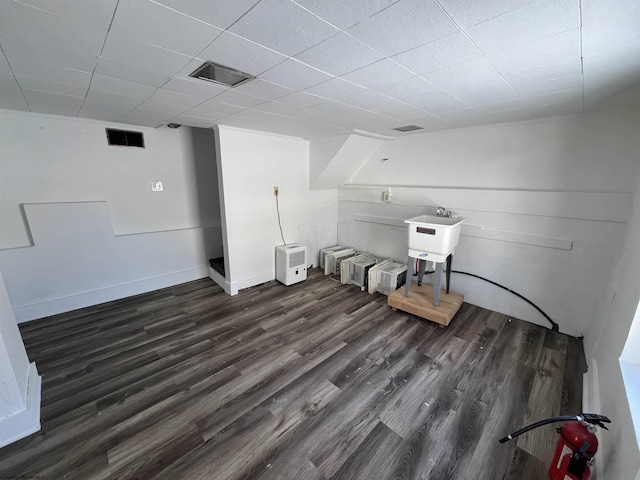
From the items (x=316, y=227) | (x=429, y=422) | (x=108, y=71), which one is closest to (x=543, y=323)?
(x=429, y=422)

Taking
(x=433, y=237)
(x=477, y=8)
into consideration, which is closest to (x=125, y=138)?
(x=477, y=8)

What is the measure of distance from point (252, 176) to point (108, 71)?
1.91 meters

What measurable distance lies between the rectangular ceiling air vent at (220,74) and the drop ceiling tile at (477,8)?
43.6 inches

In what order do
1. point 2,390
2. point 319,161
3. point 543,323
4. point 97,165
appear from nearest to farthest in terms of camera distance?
point 2,390 < point 543,323 < point 97,165 < point 319,161

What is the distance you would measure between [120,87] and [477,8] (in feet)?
6.99

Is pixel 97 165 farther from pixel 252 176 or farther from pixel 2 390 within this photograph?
pixel 2 390

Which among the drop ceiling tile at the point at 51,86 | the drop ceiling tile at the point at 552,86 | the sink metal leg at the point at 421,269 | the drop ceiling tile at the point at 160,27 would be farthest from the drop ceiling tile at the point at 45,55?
the sink metal leg at the point at 421,269

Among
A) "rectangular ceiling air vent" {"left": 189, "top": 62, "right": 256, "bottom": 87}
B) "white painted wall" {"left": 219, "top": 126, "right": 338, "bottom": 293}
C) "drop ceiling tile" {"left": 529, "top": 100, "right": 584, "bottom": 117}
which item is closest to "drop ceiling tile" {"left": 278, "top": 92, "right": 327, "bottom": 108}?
"rectangular ceiling air vent" {"left": 189, "top": 62, "right": 256, "bottom": 87}

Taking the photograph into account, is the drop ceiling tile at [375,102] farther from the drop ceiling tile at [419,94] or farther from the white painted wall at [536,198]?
the white painted wall at [536,198]

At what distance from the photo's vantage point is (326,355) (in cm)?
228

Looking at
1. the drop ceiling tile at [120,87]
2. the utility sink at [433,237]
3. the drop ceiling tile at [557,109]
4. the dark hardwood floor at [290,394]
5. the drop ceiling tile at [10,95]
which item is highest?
the drop ceiling tile at [557,109]

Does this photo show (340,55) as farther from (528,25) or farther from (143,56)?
(143,56)

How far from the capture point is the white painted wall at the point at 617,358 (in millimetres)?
1062

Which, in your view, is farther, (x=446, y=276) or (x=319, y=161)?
(x=319, y=161)
